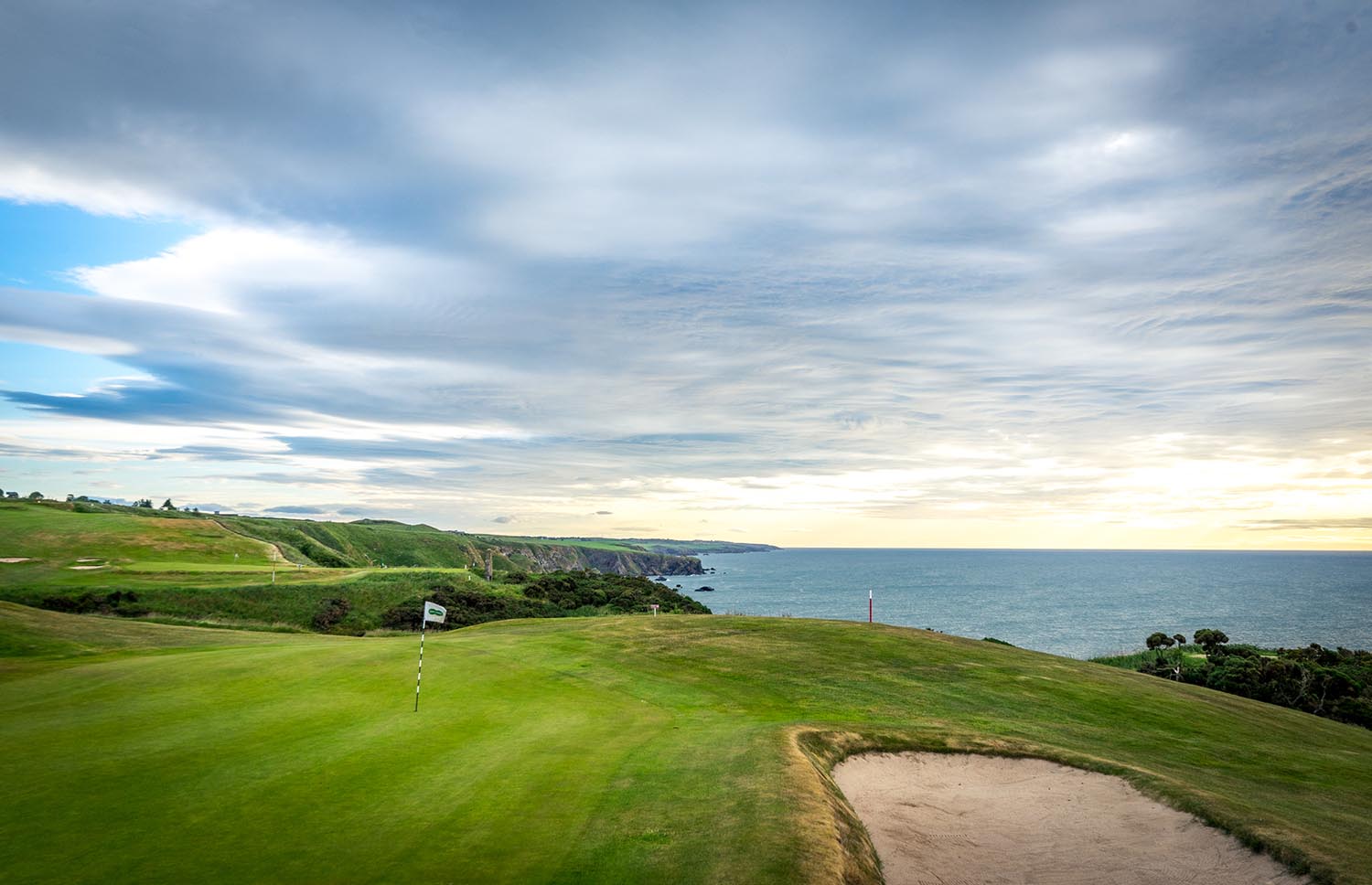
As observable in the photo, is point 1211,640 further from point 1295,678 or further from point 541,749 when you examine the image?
point 541,749

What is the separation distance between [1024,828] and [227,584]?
67500mm

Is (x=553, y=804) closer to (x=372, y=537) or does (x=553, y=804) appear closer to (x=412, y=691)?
(x=412, y=691)

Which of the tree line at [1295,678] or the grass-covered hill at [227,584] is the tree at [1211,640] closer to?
the tree line at [1295,678]

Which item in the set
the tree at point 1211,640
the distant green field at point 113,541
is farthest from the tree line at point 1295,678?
the distant green field at point 113,541

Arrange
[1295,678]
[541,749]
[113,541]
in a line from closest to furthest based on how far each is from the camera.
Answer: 1. [541,749]
2. [1295,678]
3. [113,541]

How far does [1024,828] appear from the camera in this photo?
1483cm

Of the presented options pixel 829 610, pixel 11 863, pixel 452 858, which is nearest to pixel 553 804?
pixel 452 858

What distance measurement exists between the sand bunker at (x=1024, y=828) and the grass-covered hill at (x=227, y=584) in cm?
4916

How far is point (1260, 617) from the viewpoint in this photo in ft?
394

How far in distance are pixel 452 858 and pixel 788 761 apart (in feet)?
24.4

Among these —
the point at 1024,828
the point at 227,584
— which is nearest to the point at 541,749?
the point at 1024,828

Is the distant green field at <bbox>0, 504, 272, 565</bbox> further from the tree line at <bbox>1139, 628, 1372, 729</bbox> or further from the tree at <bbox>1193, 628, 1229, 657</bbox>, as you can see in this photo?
the tree at <bbox>1193, 628, 1229, 657</bbox>

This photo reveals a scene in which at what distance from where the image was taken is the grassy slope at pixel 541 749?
10.4 metres

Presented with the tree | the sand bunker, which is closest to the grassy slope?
the sand bunker
